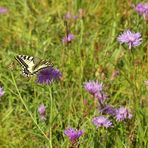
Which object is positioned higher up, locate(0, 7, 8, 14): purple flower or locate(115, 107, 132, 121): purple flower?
locate(0, 7, 8, 14): purple flower

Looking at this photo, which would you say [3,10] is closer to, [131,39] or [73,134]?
[131,39]

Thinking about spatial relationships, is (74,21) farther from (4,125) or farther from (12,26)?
(4,125)

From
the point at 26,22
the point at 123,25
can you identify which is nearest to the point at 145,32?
the point at 123,25

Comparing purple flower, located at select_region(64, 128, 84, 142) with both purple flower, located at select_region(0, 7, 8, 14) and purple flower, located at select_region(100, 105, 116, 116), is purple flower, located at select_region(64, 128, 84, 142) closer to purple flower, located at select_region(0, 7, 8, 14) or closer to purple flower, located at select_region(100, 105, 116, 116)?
purple flower, located at select_region(100, 105, 116, 116)

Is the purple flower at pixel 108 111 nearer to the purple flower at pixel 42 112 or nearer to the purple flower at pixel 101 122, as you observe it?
→ the purple flower at pixel 101 122

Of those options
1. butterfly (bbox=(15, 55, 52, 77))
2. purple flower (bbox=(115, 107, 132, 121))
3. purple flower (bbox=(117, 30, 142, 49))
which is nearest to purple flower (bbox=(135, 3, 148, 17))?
A: purple flower (bbox=(117, 30, 142, 49))

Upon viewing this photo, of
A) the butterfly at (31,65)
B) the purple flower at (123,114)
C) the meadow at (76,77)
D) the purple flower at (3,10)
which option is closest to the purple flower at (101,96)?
the meadow at (76,77)
